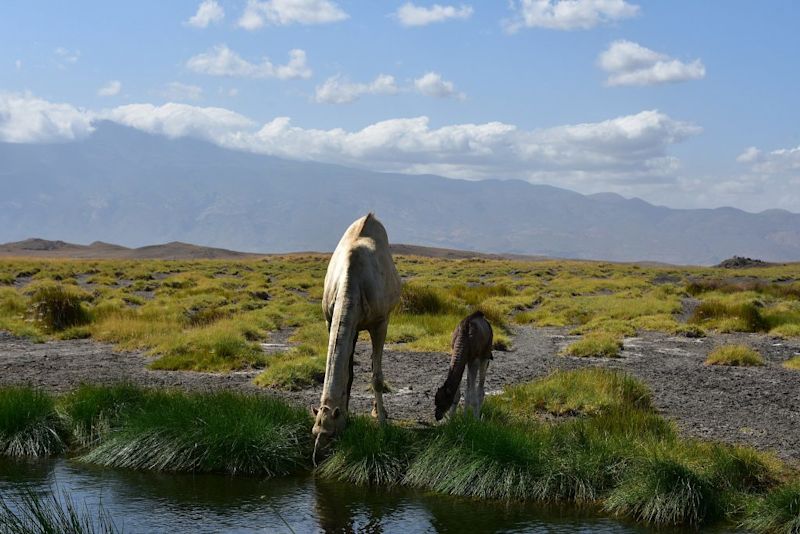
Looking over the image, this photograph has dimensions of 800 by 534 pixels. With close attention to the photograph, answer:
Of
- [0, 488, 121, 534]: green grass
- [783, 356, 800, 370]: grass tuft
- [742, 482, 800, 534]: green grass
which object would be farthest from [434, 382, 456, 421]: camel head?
[783, 356, 800, 370]: grass tuft

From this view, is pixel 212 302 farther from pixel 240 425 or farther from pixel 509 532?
pixel 509 532

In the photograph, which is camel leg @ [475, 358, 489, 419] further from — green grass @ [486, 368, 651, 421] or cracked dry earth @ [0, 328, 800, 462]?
cracked dry earth @ [0, 328, 800, 462]

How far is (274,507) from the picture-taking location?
370 inches

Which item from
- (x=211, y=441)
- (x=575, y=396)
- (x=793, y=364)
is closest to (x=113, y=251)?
(x=793, y=364)

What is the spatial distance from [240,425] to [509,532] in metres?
3.96

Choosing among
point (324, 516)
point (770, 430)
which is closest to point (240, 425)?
point (324, 516)

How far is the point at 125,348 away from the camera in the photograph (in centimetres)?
2045

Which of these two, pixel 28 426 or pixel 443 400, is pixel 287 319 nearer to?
pixel 28 426

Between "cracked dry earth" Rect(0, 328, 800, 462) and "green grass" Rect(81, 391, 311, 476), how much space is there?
219cm

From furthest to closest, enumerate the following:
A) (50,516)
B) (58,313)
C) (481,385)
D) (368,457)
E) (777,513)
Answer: (58,313) < (481,385) < (368,457) < (777,513) < (50,516)

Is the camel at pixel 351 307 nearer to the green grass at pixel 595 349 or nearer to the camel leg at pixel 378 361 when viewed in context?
the camel leg at pixel 378 361

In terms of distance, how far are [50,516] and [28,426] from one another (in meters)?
5.13

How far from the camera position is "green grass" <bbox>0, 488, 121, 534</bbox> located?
6.82m

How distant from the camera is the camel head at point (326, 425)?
33.4ft
